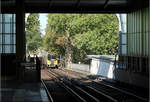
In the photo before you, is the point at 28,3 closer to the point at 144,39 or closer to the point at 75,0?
the point at 75,0

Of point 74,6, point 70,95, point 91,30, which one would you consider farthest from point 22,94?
point 91,30

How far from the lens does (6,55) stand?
103ft

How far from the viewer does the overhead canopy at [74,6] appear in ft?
92.1

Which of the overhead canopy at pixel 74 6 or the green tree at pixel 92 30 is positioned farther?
the green tree at pixel 92 30

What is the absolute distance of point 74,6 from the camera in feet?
96.9

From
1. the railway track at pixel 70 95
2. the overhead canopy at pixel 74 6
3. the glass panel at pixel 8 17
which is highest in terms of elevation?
the overhead canopy at pixel 74 6

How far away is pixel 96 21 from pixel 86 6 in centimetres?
3599

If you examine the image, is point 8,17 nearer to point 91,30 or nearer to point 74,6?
point 74,6

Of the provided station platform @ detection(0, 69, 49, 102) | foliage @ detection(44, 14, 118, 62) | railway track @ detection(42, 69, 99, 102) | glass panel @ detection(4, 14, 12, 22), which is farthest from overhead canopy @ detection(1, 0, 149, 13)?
foliage @ detection(44, 14, 118, 62)

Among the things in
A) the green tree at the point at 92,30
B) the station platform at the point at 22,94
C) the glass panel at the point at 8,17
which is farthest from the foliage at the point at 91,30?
the station platform at the point at 22,94

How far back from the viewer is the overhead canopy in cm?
2806

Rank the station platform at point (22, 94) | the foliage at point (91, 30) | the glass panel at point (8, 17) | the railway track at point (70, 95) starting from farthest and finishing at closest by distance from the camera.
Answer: the foliage at point (91, 30), the glass panel at point (8, 17), the railway track at point (70, 95), the station platform at point (22, 94)

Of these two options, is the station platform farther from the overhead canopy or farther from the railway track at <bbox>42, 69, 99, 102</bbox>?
the overhead canopy

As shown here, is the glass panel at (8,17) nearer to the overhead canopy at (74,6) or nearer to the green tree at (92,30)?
the overhead canopy at (74,6)
